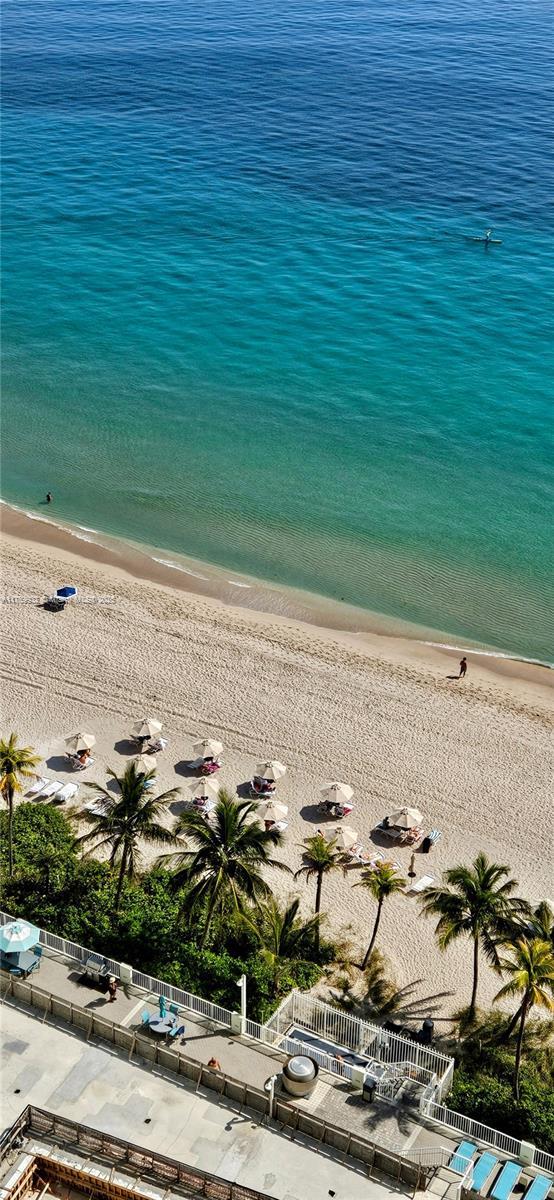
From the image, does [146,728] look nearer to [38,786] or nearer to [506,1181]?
[38,786]

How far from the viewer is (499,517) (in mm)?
65062

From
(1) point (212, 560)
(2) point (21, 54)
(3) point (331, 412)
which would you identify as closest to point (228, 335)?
(3) point (331, 412)

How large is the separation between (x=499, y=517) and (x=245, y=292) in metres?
34.0

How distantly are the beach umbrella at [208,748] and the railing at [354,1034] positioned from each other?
51.4ft

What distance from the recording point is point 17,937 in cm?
2889

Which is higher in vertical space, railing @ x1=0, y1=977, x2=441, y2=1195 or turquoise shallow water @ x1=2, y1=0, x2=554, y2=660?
turquoise shallow water @ x1=2, y1=0, x2=554, y2=660

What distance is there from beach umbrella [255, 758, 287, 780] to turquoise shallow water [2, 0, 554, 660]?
1563cm

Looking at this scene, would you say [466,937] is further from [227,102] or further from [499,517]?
[227,102]

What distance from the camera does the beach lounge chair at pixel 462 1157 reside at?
25297mm

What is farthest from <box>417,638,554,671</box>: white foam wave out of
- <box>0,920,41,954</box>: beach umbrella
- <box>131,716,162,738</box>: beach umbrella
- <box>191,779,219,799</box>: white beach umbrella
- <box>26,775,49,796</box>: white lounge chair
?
<box>0,920,41,954</box>: beach umbrella

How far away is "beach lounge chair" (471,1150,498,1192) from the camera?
25453mm

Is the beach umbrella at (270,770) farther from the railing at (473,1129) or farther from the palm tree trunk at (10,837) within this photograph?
the railing at (473,1129)

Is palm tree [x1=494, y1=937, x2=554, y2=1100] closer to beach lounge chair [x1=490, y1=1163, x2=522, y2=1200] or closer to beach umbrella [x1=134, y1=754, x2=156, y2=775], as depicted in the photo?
beach lounge chair [x1=490, y1=1163, x2=522, y2=1200]

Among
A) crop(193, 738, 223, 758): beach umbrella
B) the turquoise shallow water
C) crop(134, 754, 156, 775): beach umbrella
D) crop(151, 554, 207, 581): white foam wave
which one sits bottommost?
crop(134, 754, 156, 775): beach umbrella
